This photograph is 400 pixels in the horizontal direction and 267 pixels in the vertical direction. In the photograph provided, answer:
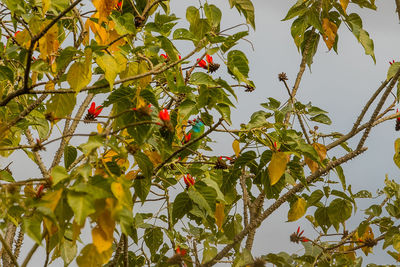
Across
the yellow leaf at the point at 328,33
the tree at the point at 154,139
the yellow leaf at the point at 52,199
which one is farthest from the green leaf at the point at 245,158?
the yellow leaf at the point at 52,199

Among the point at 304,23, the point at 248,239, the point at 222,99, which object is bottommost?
the point at 248,239

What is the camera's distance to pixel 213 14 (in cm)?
183

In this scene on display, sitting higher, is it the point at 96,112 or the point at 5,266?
the point at 96,112

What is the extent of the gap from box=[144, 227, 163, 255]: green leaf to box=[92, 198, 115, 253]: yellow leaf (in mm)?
1398

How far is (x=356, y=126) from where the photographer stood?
2219 millimetres

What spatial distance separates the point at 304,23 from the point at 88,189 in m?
1.70

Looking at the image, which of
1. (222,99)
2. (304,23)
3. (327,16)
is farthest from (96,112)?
(327,16)

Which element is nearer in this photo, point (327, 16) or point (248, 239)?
point (248, 239)

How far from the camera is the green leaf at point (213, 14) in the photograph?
1827 millimetres

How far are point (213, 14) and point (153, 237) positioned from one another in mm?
1249

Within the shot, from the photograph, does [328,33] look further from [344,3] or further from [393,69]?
[393,69]

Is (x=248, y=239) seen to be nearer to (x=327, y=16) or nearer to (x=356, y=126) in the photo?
(x=356, y=126)

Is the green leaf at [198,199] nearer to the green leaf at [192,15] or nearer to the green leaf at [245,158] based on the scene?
the green leaf at [245,158]

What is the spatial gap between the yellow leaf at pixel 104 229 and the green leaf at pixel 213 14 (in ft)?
3.04
